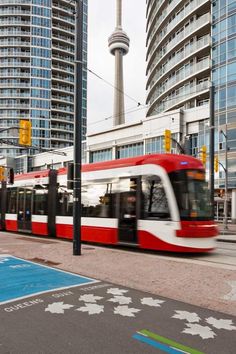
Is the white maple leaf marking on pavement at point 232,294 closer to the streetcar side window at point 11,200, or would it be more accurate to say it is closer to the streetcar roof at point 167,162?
the streetcar roof at point 167,162

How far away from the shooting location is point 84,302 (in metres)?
6.46

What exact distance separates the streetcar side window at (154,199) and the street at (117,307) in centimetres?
210

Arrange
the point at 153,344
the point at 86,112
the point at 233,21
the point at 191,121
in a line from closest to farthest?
the point at 153,344, the point at 233,21, the point at 191,121, the point at 86,112

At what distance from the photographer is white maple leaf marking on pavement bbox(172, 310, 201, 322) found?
5.57 meters

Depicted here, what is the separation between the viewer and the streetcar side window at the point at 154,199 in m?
12.4

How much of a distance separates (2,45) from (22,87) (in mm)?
11114

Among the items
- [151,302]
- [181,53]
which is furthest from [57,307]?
[181,53]

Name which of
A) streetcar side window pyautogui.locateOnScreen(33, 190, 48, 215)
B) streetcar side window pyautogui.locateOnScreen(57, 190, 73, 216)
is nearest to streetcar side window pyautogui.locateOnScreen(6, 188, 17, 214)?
streetcar side window pyautogui.locateOnScreen(33, 190, 48, 215)

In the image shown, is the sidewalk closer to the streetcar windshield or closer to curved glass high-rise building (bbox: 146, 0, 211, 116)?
the streetcar windshield

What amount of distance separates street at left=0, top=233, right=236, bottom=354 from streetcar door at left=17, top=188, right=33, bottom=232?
28.7 ft

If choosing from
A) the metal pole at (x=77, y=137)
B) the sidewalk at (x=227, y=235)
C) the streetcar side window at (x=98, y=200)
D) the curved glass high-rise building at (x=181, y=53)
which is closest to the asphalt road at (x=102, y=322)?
the metal pole at (x=77, y=137)

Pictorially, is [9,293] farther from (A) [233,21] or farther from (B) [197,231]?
(A) [233,21]

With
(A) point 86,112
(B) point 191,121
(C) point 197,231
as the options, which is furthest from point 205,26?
(A) point 86,112

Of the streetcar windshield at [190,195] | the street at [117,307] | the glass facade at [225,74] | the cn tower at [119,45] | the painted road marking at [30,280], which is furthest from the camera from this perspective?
the cn tower at [119,45]
